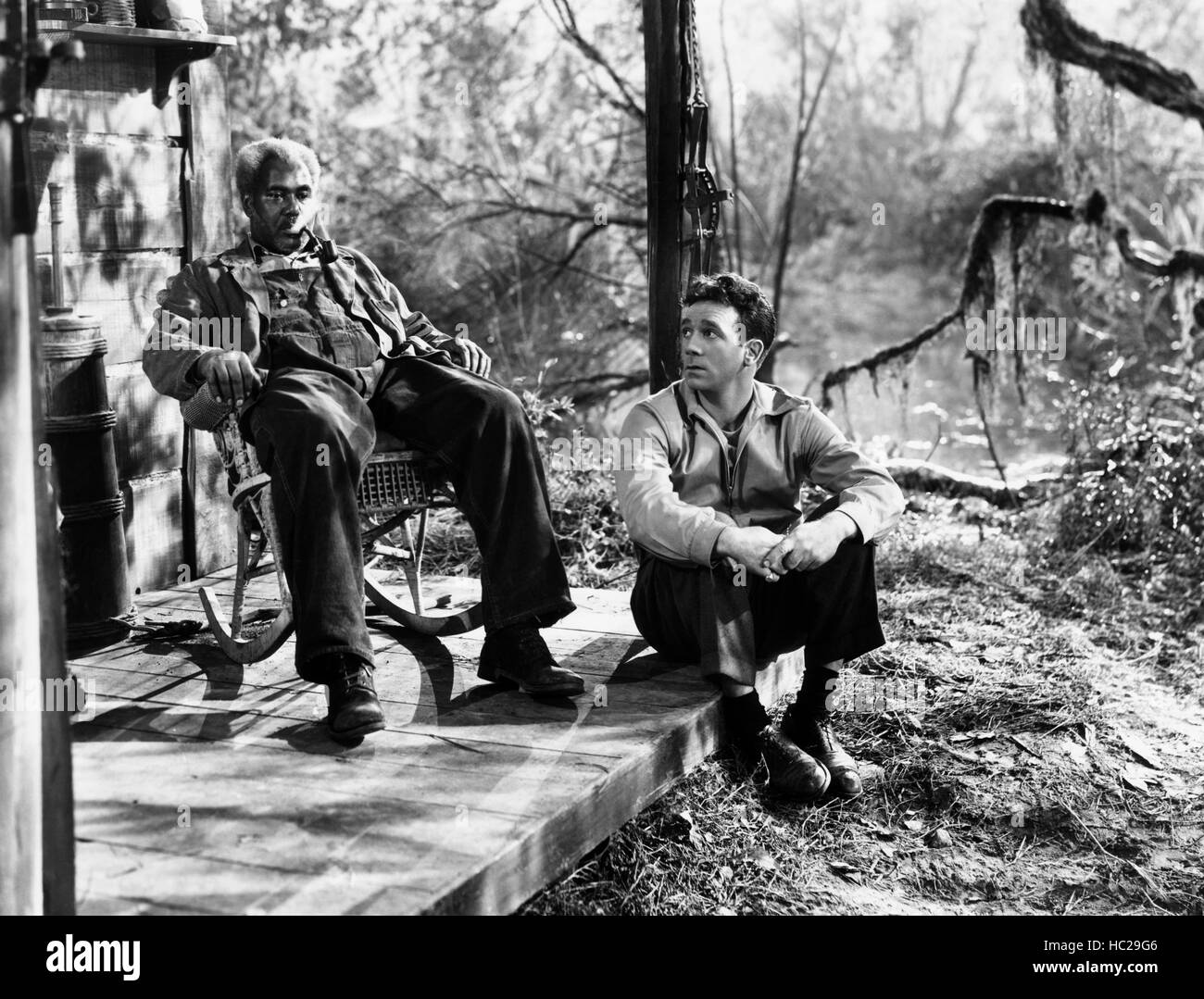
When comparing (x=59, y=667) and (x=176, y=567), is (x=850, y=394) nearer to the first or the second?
(x=176, y=567)

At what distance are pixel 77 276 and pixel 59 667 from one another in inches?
93.3

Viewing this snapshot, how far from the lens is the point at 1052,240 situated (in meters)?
7.82

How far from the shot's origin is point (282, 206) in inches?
155

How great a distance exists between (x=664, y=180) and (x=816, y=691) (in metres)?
1.62

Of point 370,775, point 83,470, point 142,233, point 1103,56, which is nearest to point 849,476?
point 370,775

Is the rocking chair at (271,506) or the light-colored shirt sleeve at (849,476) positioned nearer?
the light-colored shirt sleeve at (849,476)

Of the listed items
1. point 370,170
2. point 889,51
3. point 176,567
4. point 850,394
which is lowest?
point 176,567

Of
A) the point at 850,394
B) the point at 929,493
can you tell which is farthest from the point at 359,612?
the point at 850,394

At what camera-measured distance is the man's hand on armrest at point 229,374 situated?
11.7 ft

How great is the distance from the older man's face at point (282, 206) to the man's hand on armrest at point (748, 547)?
4.79ft

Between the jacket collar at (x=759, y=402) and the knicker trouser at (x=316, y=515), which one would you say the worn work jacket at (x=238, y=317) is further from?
the jacket collar at (x=759, y=402)

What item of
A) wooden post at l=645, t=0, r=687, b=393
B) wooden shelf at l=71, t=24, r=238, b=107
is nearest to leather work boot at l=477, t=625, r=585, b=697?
wooden post at l=645, t=0, r=687, b=393

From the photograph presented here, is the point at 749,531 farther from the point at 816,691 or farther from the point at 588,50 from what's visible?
the point at 588,50

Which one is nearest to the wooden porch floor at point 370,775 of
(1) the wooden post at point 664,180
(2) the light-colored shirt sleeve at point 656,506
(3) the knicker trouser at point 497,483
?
(3) the knicker trouser at point 497,483
